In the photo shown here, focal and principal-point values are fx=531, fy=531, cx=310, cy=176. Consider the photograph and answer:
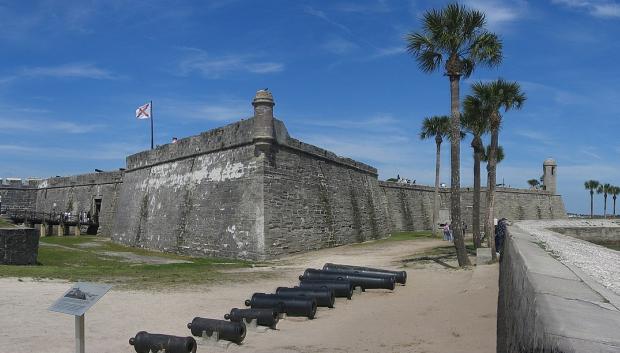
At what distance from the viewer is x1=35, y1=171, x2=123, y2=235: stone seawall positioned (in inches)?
1431

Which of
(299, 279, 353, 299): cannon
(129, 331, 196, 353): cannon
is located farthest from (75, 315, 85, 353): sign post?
(299, 279, 353, 299): cannon

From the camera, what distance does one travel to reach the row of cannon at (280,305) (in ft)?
21.2

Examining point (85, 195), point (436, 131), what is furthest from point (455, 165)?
point (85, 195)

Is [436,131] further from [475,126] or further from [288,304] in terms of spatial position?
[288,304]

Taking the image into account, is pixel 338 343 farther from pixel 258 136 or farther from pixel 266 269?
pixel 258 136

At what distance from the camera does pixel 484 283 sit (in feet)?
38.9

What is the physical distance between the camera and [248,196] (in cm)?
1983

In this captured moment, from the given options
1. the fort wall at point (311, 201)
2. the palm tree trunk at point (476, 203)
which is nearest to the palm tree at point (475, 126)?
the palm tree trunk at point (476, 203)

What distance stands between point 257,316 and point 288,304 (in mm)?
1127

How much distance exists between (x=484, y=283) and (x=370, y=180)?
19699mm

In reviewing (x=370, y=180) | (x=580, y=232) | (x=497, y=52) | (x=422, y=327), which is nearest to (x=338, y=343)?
(x=422, y=327)

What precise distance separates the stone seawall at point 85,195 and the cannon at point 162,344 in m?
28.8

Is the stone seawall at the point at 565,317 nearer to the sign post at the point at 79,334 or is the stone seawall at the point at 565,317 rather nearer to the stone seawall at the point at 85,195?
the sign post at the point at 79,334

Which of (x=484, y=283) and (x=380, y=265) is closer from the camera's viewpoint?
(x=484, y=283)
